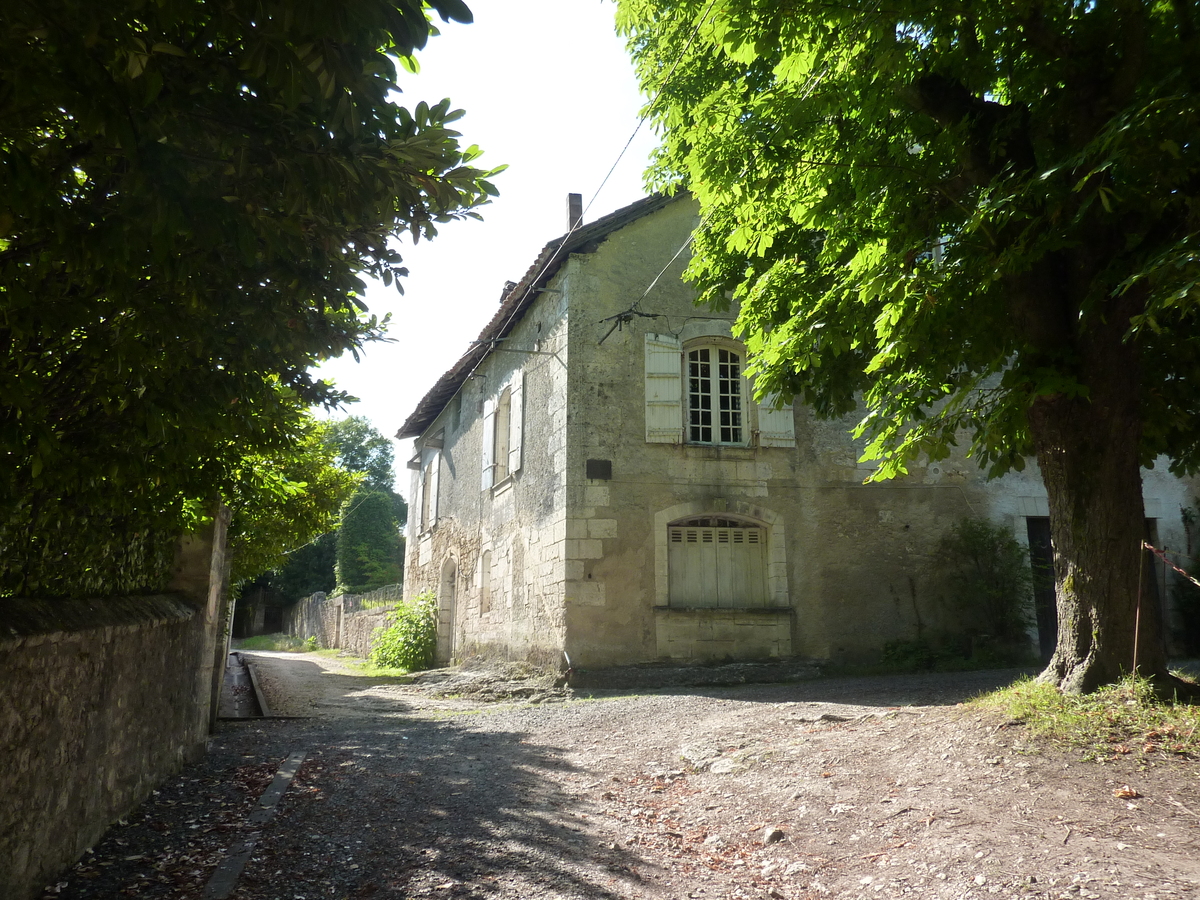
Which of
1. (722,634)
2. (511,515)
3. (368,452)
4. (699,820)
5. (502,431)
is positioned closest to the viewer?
(699,820)

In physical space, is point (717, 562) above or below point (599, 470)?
below

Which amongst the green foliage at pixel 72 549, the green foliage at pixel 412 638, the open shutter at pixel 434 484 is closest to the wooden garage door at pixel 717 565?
the green foliage at pixel 412 638

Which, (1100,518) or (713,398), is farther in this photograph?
(713,398)

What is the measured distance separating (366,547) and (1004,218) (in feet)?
106

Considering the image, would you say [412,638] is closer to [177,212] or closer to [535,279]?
[535,279]

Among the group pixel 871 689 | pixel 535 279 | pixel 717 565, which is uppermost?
pixel 535 279

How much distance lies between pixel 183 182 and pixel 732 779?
468 centimetres

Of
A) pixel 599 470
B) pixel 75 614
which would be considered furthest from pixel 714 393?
pixel 75 614

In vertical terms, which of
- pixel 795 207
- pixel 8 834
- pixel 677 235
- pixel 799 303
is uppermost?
pixel 677 235

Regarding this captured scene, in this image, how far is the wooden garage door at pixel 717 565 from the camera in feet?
37.1

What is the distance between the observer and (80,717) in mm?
3791

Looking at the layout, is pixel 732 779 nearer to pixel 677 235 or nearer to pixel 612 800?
pixel 612 800

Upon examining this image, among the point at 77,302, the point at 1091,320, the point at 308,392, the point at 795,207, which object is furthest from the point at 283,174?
Answer: the point at 1091,320

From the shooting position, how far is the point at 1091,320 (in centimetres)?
517
